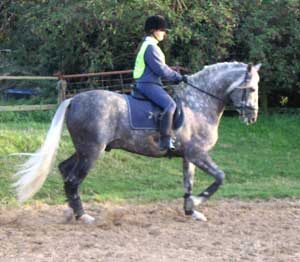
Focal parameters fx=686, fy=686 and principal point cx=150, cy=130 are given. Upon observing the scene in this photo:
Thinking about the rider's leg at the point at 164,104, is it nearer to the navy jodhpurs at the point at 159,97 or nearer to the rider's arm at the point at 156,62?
the navy jodhpurs at the point at 159,97

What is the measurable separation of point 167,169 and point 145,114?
→ 4.77 metres

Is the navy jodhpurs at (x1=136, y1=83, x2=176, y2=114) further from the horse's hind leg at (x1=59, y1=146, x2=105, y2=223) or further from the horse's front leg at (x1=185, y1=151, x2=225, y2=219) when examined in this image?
the horse's hind leg at (x1=59, y1=146, x2=105, y2=223)

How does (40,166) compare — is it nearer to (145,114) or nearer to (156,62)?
(145,114)

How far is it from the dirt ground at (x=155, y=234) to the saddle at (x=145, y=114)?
1.20m

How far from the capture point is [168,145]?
8664 millimetres

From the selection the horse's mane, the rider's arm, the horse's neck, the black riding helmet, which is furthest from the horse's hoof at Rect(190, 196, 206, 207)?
the black riding helmet

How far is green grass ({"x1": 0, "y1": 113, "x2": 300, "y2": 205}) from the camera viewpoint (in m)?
11.0

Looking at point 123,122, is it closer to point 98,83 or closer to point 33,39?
point 98,83

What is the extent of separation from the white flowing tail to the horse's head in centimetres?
220

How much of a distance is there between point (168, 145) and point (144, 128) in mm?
372

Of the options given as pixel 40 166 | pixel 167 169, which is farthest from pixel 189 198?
pixel 167 169

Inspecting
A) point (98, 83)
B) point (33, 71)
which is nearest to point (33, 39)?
point (33, 71)

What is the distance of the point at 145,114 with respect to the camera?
340 inches

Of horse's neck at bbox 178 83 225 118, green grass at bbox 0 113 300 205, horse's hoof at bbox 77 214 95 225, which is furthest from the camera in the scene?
green grass at bbox 0 113 300 205
